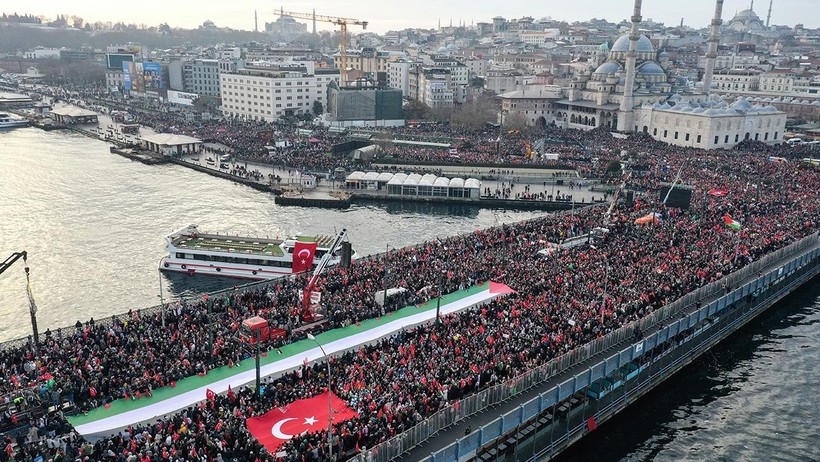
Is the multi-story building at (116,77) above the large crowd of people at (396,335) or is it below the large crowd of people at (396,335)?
above

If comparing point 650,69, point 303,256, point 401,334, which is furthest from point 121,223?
point 650,69

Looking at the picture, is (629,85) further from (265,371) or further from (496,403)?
(265,371)

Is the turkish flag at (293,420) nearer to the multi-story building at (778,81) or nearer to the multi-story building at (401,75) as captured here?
the multi-story building at (401,75)

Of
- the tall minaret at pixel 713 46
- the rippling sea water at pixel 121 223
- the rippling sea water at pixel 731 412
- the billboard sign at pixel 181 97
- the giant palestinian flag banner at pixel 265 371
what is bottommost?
the rippling sea water at pixel 731 412

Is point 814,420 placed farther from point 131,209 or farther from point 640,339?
point 131,209

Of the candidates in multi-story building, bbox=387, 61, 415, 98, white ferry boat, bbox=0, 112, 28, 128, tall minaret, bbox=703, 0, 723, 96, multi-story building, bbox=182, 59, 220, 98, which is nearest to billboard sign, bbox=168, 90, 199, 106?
multi-story building, bbox=182, 59, 220, 98

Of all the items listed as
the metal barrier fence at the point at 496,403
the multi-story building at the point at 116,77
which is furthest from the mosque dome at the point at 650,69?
the multi-story building at the point at 116,77

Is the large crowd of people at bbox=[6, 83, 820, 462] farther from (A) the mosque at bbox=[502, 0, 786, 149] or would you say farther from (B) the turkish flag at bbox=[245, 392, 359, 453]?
(A) the mosque at bbox=[502, 0, 786, 149]
